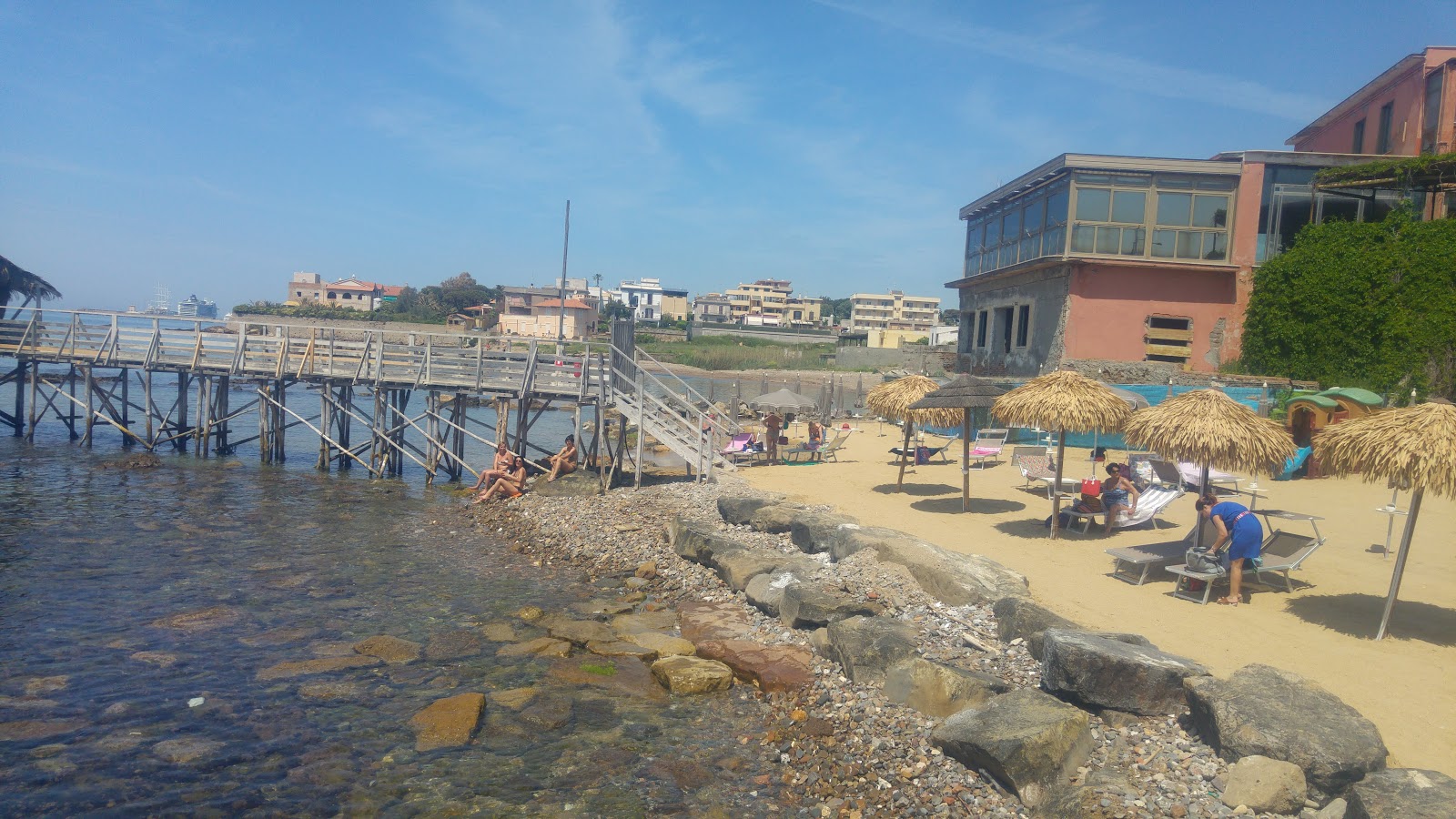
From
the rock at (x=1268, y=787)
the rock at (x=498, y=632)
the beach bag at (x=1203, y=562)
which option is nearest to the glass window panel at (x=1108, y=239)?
the beach bag at (x=1203, y=562)

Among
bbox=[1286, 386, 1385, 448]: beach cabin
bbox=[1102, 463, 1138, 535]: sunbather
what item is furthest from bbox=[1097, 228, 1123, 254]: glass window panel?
bbox=[1102, 463, 1138, 535]: sunbather

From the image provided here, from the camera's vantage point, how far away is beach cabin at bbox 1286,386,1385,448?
675 inches

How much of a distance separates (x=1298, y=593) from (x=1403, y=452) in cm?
244

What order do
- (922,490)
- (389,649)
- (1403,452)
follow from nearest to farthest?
(1403,452), (389,649), (922,490)

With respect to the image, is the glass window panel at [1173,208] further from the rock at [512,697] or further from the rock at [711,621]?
the rock at [512,697]

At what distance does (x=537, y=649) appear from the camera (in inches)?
402

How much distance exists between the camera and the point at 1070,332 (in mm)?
24188

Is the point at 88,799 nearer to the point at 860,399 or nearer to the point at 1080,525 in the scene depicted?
the point at 1080,525

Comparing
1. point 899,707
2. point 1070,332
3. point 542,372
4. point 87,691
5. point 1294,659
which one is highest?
point 1070,332

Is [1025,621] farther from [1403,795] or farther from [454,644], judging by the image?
[454,644]

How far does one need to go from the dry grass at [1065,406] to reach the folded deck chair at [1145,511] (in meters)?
1.19

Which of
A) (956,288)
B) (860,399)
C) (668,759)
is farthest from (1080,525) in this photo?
(860,399)

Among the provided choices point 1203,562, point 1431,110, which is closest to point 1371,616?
point 1203,562

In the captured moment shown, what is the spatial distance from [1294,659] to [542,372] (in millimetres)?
16432
